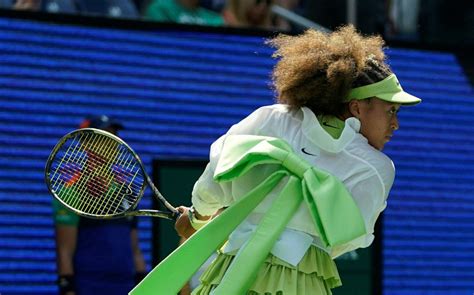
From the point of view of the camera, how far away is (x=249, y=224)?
379 cm

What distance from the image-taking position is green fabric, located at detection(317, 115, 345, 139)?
375cm

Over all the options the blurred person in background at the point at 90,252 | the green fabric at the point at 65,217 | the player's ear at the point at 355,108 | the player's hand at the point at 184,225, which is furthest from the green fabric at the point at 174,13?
the player's ear at the point at 355,108

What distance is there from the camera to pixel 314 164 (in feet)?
12.3

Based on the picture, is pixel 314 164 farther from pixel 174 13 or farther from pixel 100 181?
pixel 174 13

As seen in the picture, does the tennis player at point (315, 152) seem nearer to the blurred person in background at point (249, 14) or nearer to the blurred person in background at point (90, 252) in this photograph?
the blurred person in background at point (90, 252)

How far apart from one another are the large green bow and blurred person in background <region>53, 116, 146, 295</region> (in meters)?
3.28

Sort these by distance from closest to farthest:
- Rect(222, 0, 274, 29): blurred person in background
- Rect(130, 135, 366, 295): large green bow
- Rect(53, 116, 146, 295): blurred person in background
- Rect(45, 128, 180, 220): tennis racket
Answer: Rect(130, 135, 366, 295): large green bow
Rect(45, 128, 180, 220): tennis racket
Rect(53, 116, 146, 295): blurred person in background
Rect(222, 0, 274, 29): blurred person in background

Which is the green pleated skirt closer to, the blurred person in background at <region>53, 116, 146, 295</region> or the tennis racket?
the tennis racket

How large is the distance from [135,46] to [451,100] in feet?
8.35

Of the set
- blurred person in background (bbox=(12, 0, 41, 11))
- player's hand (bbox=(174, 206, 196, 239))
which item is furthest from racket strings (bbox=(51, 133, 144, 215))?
blurred person in background (bbox=(12, 0, 41, 11))

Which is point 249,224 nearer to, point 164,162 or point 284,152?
point 284,152

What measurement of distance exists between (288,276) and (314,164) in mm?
368

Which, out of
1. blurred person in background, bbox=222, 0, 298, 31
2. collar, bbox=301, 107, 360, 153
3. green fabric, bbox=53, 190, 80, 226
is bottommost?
green fabric, bbox=53, 190, 80, 226

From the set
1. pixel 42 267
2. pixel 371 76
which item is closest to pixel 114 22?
pixel 42 267
